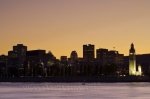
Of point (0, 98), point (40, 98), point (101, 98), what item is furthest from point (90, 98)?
point (0, 98)

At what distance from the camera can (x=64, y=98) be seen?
3893 inches

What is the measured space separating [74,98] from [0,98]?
523 inches

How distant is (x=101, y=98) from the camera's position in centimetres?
10031

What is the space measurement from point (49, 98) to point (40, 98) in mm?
1906

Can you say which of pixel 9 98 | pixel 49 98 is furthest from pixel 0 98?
pixel 49 98

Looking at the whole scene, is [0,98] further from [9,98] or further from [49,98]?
[49,98]

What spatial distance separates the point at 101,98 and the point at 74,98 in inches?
212

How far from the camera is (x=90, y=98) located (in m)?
98.9

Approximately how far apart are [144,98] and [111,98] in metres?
5.99

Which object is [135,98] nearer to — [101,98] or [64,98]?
[101,98]

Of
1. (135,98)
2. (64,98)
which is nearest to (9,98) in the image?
(64,98)

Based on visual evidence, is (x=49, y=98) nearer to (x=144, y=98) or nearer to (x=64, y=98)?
(x=64, y=98)

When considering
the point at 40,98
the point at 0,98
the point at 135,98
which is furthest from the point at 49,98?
the point at 135,98

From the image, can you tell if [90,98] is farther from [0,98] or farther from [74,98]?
[0,98]
